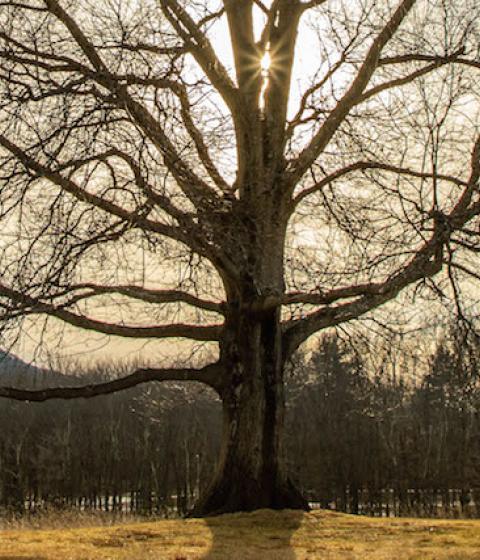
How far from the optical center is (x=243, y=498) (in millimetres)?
9609

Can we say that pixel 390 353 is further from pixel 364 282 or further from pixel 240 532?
pixel 240 532

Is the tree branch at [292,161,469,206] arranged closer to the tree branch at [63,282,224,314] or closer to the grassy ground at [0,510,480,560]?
the tree branch at [63,282,224,314]

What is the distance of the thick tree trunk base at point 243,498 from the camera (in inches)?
377

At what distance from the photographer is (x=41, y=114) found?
25.1 feet

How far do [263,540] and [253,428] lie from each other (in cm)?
264

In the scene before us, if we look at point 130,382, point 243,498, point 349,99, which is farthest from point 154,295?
point 349,99

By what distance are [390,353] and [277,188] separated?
321cm

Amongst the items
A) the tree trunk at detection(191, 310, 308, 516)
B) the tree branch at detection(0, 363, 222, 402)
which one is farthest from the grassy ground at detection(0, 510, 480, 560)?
the tree branch at detection(0, 363, 222, 402)

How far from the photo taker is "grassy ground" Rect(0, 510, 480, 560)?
645cm

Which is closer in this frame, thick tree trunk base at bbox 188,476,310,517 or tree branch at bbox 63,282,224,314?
thick tree trunk base at bbox 188,476,310,517

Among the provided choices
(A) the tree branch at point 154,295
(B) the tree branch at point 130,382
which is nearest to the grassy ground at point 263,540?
(B) the tree branch at point 130,382

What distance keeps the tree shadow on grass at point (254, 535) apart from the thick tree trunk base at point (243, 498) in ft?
1.17

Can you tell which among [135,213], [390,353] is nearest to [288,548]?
[135,213]

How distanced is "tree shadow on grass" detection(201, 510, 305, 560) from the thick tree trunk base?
36 centimetres
